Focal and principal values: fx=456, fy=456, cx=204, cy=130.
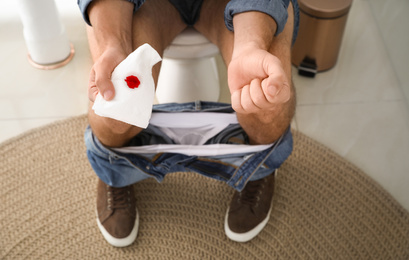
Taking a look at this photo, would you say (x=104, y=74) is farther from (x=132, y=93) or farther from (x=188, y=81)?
(x=188, y=81)

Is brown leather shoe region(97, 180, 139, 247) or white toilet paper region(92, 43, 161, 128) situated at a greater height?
white toilet paper region(92, 43, 161, 128)

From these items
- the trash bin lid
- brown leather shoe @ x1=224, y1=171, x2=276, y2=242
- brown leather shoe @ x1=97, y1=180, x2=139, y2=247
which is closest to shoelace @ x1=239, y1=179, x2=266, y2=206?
brown leather shoe @ x1=224, y1=171, x2=276, y2=242

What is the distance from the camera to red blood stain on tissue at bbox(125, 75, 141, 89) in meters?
0.75

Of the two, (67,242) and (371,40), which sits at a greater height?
(371,40)

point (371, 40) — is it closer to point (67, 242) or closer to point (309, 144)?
point (309, 144)

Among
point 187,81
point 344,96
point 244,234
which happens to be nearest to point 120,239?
point 244,234

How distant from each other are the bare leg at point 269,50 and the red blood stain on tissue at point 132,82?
27 cm

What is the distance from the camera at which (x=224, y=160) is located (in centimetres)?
103

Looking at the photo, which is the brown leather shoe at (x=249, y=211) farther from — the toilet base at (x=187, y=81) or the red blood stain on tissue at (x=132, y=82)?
the red blood stain on tissue at (x=132, y=82)

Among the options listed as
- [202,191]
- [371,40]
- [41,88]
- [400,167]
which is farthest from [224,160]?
[371,40]

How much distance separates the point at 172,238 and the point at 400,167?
2.21 feet

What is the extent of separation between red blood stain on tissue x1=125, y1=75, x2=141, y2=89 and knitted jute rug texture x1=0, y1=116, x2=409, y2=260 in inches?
19.8

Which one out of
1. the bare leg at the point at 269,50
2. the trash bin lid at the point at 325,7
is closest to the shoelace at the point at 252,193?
the bare leg at the point at 269,50

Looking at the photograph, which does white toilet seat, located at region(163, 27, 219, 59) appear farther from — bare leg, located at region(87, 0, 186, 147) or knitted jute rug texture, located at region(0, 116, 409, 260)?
knitted jute rug texture, located at region(0, 116, 409, 260)
